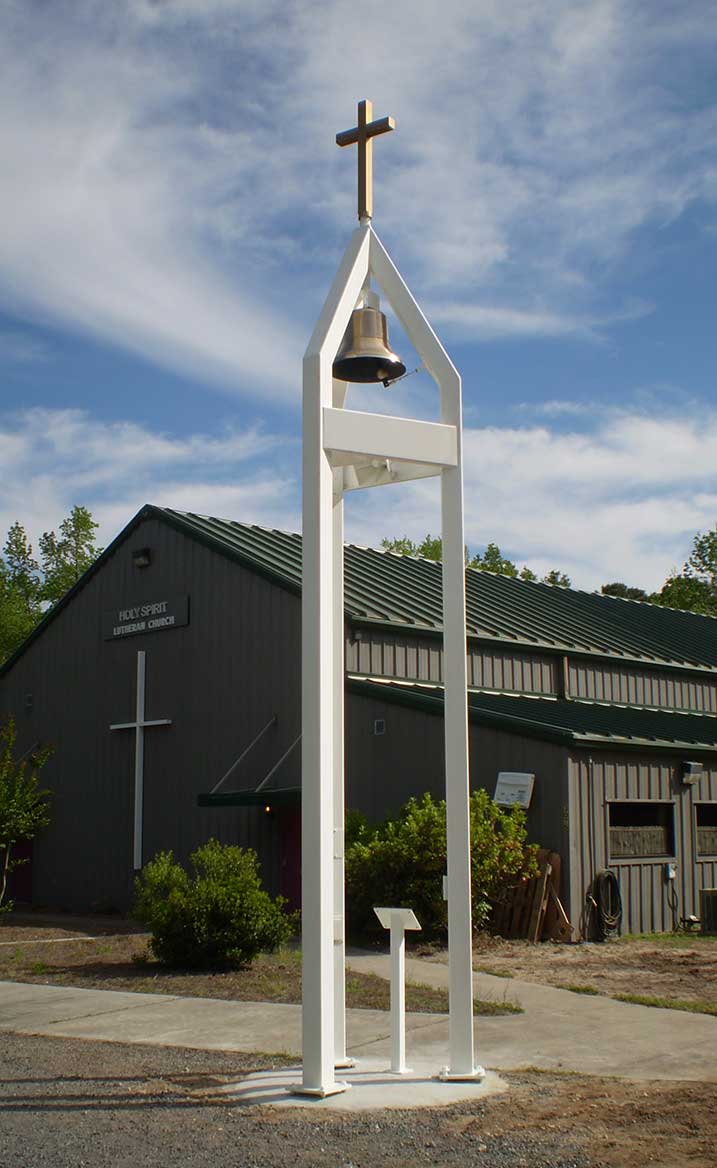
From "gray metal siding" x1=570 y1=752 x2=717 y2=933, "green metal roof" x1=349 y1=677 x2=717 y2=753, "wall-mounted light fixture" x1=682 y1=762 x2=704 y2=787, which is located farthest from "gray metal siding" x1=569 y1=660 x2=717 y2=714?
"wall-mounted light fixture" x1=682 y1=762 x2=704 y2=787

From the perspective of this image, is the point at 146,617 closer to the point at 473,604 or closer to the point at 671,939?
the point at 473,604

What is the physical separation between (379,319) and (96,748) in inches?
767

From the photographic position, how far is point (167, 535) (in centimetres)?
2672

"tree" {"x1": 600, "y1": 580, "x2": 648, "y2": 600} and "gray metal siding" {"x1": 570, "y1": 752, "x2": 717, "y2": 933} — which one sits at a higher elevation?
"tree" {"x1": 600, "y1": 580, "x2": 648, "y2": 600}

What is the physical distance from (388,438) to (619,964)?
944cm

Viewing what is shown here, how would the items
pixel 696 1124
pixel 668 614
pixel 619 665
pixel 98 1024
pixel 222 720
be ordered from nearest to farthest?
pixel 696 1124 → pixel 98 1024 → pixel 222 720 → pixel 619 665 → pixel 668 614

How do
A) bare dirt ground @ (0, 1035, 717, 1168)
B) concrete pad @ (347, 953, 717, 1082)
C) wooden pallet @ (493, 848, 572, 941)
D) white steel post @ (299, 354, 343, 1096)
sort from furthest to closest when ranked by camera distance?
wooden pallet @ (493, 848, 572, 941)
concrete pad @ (347, 953, 717, 1082)
white steel post @ (299, 354, 343, 1096)
bare dirt ground @ (0, 1035, 717, 1168)

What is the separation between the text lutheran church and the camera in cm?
1959

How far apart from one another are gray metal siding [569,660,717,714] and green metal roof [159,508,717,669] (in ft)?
1.23

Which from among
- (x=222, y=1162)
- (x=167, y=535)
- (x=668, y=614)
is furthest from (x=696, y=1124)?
(x=668, y=614)

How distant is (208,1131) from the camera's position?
23.0ft

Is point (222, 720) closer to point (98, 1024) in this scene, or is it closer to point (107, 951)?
point (107, 951)

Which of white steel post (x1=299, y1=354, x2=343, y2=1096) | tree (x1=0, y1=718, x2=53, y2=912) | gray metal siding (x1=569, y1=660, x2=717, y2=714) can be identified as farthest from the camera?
gray metal siding (x1=569, y1=660, x2=717, y2=714)

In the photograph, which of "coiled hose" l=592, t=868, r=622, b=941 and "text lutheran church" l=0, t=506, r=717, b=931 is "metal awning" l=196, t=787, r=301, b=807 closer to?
"text lutheran church" l=0, t=506, r=717, b=931
